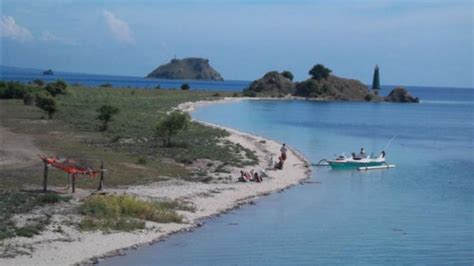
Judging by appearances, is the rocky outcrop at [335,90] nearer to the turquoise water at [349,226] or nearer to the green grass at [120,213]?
the turquoise water at [349,226]

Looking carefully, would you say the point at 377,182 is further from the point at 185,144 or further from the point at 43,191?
the point at 43,191

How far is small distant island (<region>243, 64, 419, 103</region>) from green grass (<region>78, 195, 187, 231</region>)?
144531 millimetres

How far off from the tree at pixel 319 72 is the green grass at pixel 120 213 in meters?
153

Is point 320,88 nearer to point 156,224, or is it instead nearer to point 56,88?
point 56,88

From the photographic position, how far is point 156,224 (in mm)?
24047

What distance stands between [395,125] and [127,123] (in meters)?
45.1

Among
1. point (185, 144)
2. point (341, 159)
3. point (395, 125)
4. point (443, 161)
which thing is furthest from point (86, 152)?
point (395, 125)

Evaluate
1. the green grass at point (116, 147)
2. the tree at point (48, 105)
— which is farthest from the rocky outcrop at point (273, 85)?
the tree at point (48, 105)

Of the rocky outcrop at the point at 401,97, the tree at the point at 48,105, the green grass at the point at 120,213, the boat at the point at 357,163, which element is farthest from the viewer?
the rocky outcrop at the point at 401,97

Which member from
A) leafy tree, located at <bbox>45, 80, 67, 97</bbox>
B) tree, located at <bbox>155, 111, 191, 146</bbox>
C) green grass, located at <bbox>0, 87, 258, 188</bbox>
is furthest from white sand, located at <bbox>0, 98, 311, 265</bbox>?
leafy tree, located at <bbox>45, 80, 67, 97</bbox>

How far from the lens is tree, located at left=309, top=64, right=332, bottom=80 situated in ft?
579

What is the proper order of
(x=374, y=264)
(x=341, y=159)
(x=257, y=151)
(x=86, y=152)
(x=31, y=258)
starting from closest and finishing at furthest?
(x=31, y=258) < (x=374, y=264) < (x=86, y=152) < (x=341, y=159) < (x=257, y=151)

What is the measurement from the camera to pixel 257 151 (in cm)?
4812

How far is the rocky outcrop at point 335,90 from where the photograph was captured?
6919 inches
